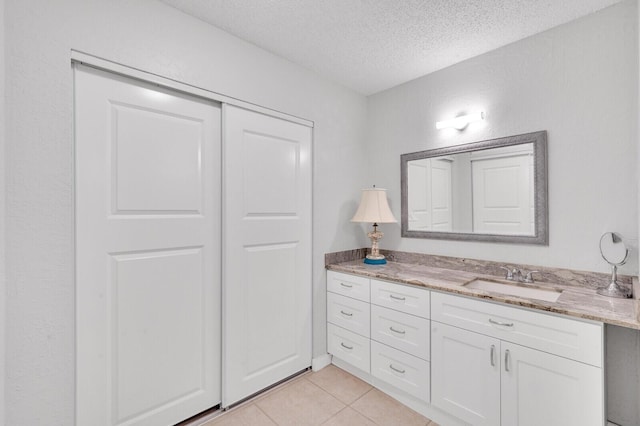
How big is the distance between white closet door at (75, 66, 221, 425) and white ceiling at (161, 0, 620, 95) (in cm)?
57

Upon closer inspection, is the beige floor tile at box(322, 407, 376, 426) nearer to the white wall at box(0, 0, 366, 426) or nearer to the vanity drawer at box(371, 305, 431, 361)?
the vanity drawer at box(371, 305, 431, 361)

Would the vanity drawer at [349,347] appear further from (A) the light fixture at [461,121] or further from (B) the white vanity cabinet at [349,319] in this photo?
(A) the light fixture at [461,121]

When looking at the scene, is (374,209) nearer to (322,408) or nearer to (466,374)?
(466,374)

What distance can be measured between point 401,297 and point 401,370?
1.59 feet

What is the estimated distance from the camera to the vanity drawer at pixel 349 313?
2.19 m

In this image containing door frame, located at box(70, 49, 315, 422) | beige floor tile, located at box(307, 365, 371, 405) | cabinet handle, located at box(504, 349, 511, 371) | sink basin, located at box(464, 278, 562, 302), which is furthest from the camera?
beige floor tile, located at box(307, 365, 371, 405)

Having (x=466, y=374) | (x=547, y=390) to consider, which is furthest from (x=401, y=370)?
(x=547, y=390)

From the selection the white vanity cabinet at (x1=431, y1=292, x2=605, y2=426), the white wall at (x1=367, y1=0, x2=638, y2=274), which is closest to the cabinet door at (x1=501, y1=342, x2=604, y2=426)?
the white vanity cabinet at (x1=431, y1=292, x2=605, y2=426)

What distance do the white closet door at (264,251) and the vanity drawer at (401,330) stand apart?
563 mm

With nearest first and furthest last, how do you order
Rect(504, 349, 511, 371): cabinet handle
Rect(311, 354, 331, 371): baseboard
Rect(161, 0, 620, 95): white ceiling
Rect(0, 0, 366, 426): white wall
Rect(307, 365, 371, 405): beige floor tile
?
Rect(0, 0, 366, 426): white wall
Rect(504, 349, 511, 371): cabinet handle
Rect(161, 0, 620, 95): white ceiling
Rect(307, 365, 371, 405): beige floor tile
Rect(311, 354, 331, 371): baseboard

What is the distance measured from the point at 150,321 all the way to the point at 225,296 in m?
0.42

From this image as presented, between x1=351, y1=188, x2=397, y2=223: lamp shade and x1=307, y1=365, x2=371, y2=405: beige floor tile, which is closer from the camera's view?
x1=307, y1=365, x2=371, y2=405: beige floor tile

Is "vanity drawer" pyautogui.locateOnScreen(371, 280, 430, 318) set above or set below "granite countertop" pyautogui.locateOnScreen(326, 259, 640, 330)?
below

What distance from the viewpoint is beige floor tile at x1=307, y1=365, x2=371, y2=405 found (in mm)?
2057
